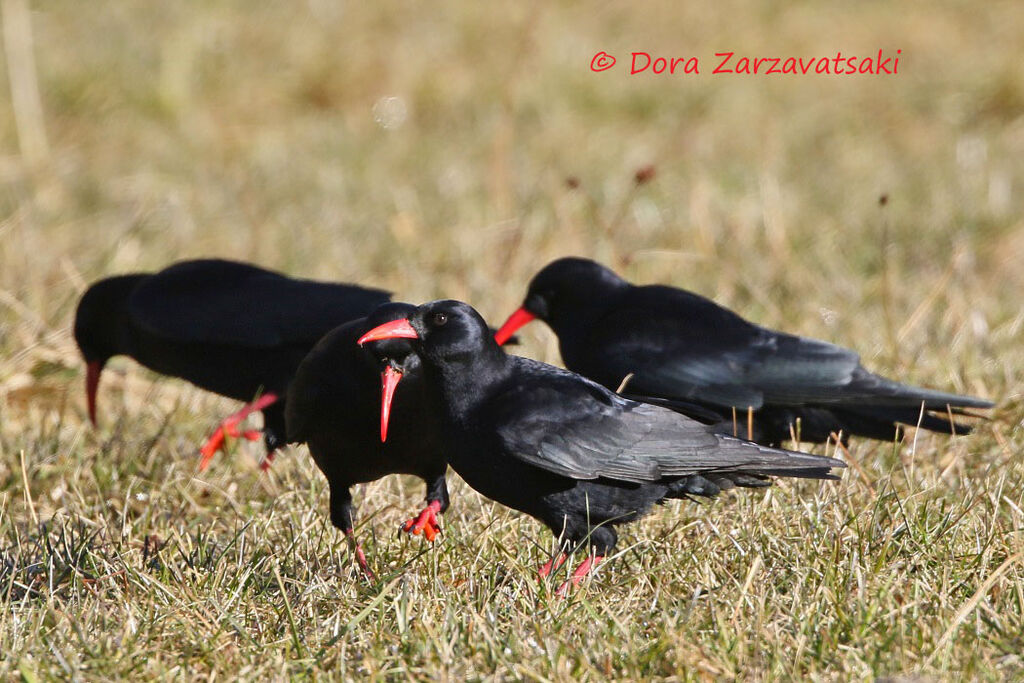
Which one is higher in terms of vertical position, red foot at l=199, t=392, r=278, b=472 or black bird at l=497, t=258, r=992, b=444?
black bird at l=497, t=258, r=992, b=444

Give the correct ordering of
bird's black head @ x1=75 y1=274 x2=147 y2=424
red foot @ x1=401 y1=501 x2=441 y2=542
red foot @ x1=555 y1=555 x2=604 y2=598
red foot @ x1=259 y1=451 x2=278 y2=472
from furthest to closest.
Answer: bird's black head @ x1=75 y1=274 x2=147 y2=424
red foot @ x1=259 y1=451 x2=278 y2=472
red foot @ x1=401 y1=501 x2=441 y2=542
red foot @ x1=555 y1=555 x2=604 y2=598

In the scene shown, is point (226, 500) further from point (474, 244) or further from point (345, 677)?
point (474, 244)

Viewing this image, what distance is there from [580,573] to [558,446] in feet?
1.02

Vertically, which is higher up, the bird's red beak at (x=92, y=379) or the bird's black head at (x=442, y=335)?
the bird's black head at (x=442, y=335)

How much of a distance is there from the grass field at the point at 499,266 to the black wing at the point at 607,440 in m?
0.20

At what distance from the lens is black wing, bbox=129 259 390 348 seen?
15.8 ft

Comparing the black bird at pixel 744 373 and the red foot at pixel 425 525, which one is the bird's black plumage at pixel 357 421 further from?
the black bird at pixel 744 373

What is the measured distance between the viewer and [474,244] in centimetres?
670

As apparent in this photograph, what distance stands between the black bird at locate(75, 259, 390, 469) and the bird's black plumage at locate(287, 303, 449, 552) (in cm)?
95

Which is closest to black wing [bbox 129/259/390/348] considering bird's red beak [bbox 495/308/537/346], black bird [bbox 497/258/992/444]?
bird's red beak [bbox 495/308/537/346]

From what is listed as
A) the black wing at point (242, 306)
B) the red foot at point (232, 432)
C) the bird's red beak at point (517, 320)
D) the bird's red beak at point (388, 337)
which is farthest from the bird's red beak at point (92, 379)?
the bird's red beak at point (388, 337)

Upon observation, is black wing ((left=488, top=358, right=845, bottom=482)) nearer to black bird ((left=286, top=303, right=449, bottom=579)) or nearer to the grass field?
the grass field

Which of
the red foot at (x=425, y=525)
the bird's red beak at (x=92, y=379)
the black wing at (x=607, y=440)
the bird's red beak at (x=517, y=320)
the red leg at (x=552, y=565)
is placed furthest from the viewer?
the bird's red beak at (x=92, y=379)

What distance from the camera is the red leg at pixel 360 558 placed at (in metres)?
3.25
